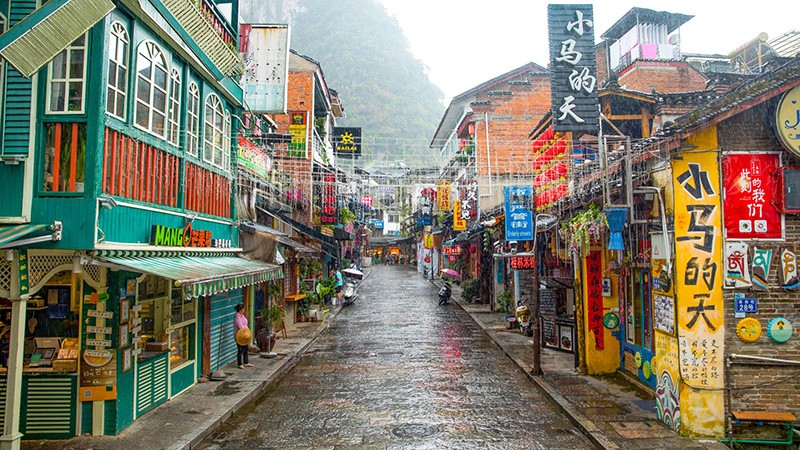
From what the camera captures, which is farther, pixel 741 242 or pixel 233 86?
pixel 233 86

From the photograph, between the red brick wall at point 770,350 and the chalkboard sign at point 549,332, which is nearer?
the red brick wall at point 770,350

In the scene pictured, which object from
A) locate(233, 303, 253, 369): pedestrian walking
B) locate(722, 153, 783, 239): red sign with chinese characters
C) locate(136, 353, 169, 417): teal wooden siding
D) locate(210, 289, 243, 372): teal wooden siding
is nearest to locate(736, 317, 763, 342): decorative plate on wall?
locate(722, 153, 783, 239): red sign with chinese characters

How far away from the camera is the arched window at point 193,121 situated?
10.6 metres

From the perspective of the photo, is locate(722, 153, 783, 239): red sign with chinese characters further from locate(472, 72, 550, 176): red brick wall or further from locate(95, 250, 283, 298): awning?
locate(472, 72, 550, 176): red brick wall

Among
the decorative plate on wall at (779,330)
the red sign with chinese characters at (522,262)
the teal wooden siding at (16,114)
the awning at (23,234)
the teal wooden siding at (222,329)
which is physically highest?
the teal wooden siding at (16,114)

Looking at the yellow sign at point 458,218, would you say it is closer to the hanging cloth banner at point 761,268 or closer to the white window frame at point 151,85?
the white window frame at point 151,85

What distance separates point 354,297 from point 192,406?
65.6 ft

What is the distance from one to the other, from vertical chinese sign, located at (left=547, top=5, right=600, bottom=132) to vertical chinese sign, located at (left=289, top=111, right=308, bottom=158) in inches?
513

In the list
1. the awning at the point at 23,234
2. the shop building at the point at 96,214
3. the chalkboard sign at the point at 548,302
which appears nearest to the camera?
the awning at the point at 23,234

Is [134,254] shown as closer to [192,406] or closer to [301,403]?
[192,406]

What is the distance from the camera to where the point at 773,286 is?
7.86 meters

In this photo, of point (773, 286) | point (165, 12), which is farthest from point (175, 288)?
point (773, 286)

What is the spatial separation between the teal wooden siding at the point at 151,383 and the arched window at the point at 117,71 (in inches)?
178

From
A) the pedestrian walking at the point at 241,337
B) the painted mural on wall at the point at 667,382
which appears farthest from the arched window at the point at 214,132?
the painted mural on wall at the point at 667,382
